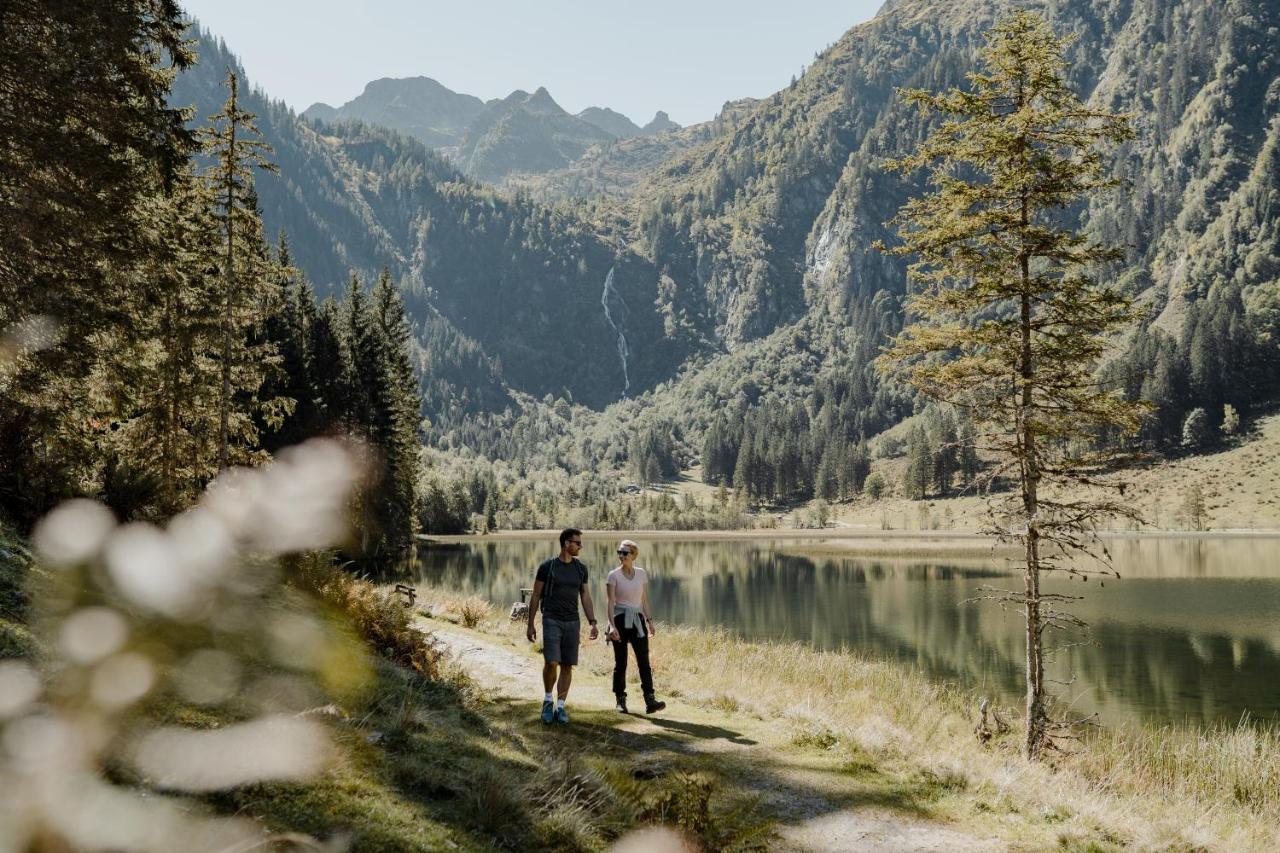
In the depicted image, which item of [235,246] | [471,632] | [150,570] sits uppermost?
[235,246]

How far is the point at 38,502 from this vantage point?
11.7 meters

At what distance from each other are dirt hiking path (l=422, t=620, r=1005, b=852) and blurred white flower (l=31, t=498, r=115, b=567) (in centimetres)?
633

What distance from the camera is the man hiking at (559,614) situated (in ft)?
36.8

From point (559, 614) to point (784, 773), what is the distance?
3644 mm

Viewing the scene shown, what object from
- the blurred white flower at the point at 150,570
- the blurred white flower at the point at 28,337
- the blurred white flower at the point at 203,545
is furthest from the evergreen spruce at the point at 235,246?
the blurred white flower at the point at 150,570

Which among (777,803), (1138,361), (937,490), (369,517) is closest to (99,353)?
(777,803)

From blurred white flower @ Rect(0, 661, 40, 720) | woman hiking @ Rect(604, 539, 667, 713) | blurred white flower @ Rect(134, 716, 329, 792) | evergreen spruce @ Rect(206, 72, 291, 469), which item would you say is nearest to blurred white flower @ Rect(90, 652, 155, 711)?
blurred white flower @ Rect(0, 661, 40, 720)

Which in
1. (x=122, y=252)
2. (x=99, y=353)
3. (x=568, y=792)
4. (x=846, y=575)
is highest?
(x=122, y=252)

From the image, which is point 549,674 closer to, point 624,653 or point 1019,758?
point 624,653

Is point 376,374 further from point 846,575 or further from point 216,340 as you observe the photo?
point 846,575

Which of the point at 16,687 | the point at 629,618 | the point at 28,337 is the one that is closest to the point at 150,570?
the point at 16,687

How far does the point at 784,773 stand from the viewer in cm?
976

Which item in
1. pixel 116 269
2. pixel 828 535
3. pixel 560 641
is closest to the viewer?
pixel 560 641

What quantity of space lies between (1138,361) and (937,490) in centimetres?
5732
